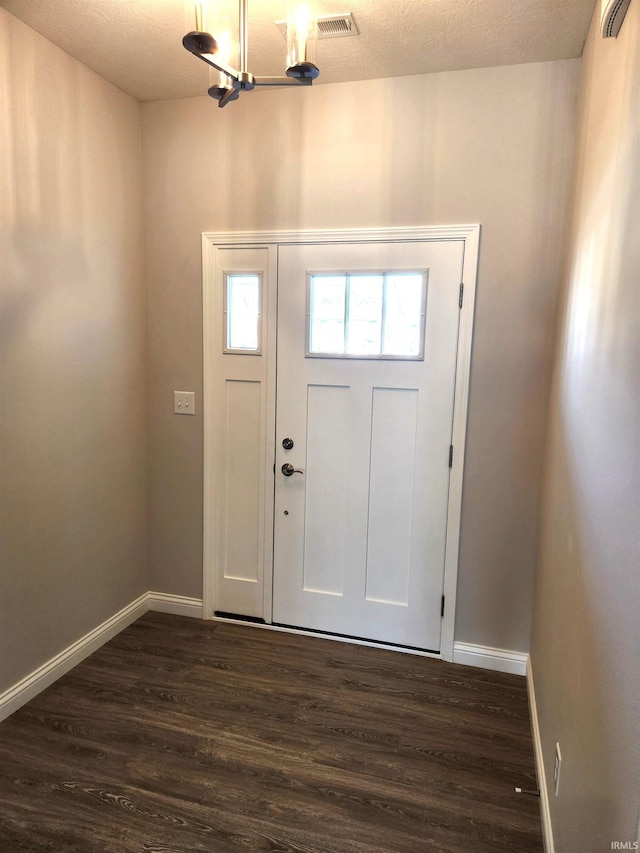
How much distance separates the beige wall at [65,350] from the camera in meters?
2.17

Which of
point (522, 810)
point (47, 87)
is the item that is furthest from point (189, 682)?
point (47, 87)

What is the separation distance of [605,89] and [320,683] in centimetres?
259

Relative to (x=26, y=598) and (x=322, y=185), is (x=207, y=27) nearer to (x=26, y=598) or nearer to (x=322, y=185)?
(x=322, y=185)

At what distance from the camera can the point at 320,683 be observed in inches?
98.6

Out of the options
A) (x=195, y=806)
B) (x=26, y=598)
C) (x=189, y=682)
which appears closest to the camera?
(x=195, y=806)

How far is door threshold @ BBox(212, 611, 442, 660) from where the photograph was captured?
277cm

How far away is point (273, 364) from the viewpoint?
111 inches

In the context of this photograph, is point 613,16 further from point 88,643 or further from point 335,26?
point 88,643

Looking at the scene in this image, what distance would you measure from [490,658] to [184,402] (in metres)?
2.13

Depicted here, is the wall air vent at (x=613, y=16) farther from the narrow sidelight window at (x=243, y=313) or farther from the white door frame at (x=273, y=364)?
the narrow sidelight window at (x=243, y=313)

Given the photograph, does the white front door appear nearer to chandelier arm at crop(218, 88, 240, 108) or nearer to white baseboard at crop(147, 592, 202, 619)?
white baseboard at crop(147, 592, 202, 619)

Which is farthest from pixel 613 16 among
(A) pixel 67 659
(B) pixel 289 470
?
(A) pixel 67 659

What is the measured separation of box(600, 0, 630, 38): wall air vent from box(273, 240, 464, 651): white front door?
108cm

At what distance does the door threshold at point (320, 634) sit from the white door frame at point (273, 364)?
5 centimetres
